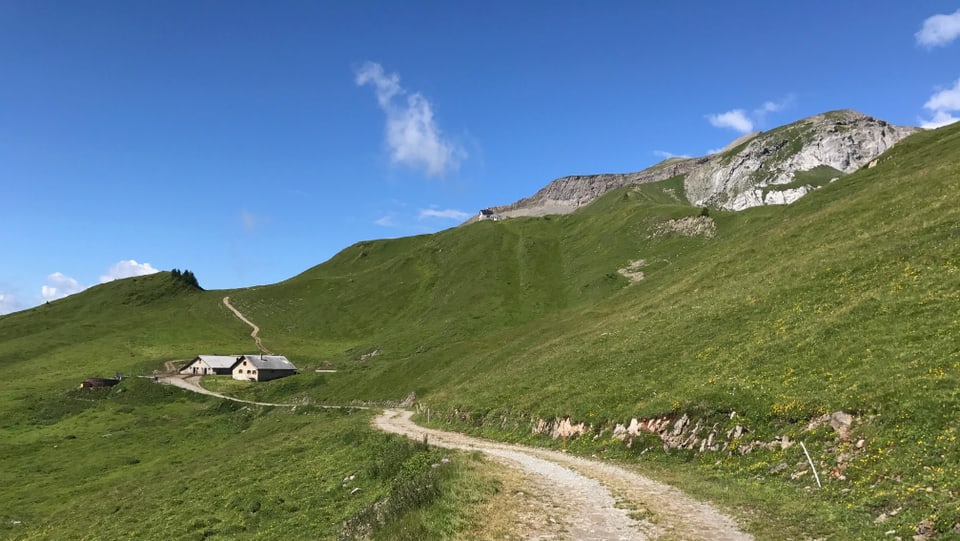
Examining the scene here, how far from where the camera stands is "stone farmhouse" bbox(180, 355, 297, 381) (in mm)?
113062

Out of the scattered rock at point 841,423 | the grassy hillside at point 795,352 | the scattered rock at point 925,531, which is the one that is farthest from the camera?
the scattered rock at point 841,423

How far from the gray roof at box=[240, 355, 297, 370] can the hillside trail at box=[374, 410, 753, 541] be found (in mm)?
97086

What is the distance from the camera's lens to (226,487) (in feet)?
114

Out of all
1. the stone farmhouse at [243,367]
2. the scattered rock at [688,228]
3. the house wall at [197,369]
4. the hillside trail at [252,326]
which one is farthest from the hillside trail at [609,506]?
the hillside trail at [252,326]

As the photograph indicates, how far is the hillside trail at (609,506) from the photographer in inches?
616

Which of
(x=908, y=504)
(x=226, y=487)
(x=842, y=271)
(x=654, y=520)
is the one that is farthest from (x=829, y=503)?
(x=226, y=487)

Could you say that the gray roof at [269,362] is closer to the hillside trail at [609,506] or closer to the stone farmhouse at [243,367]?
the stone farmhouse at [243,367]

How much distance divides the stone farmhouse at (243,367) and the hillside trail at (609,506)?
96968 millimetres

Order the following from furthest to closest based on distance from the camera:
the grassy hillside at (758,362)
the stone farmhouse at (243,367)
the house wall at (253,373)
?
the stone farmhouse at (243,367), the house wall at (253,373), the grassy hillside at (758,362)

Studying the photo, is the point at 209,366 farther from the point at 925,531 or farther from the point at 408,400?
the point at 925,531

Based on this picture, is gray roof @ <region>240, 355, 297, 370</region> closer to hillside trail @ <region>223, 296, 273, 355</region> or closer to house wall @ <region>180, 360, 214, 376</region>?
house wall @ <region>180, 360, 214, 376</region>

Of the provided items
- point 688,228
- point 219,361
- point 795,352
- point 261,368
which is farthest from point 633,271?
point 219,361

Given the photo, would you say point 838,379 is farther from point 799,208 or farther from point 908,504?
point 799,208

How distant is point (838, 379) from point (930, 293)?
10486 mm
